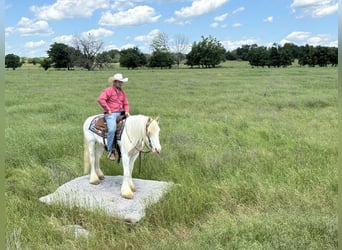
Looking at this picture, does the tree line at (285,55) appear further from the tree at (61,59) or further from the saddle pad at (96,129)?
the saddle pad at (96,129)

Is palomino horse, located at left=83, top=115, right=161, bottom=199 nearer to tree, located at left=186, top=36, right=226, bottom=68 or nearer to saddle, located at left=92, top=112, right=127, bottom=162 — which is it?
saddle, located at left=92, top=112, right=127, bottom=162

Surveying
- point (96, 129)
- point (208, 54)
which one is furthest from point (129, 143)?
point (208, 54)

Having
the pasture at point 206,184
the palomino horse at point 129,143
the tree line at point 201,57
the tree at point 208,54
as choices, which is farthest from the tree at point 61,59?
the palomino horse at point 129,143

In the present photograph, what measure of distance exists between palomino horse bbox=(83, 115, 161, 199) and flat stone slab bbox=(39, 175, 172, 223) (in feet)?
0.48

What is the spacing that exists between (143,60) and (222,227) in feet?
128

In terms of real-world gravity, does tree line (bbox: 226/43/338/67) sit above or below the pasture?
above

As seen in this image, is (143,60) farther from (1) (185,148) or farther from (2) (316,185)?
(2) (316,185)

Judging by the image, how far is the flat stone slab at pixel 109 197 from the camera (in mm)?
5305

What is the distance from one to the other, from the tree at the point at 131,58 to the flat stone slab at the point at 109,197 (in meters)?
32.8

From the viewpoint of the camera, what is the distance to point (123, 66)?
41.4m

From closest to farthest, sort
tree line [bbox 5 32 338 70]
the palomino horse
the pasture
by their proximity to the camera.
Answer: the pasture < the palomino horse < tree line [bbox 5 32 338 70]

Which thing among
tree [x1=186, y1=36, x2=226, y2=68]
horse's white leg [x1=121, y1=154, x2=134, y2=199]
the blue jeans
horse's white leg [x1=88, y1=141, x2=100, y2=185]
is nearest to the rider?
the blue jeans

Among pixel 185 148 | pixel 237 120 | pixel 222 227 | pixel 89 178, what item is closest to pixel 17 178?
pixel 89 178

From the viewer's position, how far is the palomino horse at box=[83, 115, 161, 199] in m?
5.20
